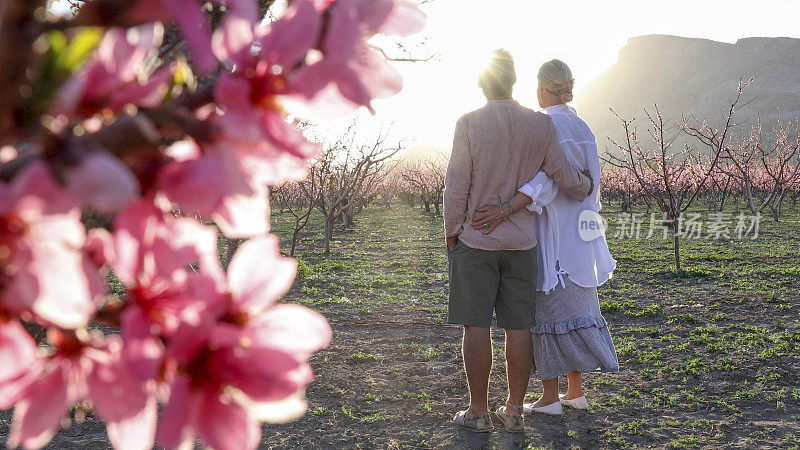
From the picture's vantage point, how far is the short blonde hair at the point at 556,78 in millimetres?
3535

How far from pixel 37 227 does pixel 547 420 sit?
13.6ft

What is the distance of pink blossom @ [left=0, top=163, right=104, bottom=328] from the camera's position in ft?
0.80

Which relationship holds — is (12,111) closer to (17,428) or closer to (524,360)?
(17,428)

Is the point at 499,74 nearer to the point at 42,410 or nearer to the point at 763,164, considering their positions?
the point at 42,410

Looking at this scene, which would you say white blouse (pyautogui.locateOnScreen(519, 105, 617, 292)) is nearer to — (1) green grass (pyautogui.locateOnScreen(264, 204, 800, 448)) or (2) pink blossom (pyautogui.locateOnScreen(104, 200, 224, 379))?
(1) green grass (pyautogui.locateOnScreen(264, 204, 800, 448))

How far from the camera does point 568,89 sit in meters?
3.59

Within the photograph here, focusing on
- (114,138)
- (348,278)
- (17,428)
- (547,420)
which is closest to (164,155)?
(114,138)

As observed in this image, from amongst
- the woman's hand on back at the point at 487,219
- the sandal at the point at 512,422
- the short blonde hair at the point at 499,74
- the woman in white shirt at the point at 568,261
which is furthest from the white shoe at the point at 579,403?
the short blonde hair at the point at 499,74

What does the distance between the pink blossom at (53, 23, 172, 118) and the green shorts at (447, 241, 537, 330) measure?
306 cm

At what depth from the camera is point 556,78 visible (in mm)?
3533

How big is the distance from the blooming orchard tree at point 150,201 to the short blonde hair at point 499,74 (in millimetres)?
3026

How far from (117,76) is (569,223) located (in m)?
3.50

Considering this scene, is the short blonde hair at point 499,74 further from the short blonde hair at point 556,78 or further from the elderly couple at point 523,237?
the short blonde hair at point 556,78

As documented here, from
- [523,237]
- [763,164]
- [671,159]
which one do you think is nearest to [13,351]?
[523,237]
